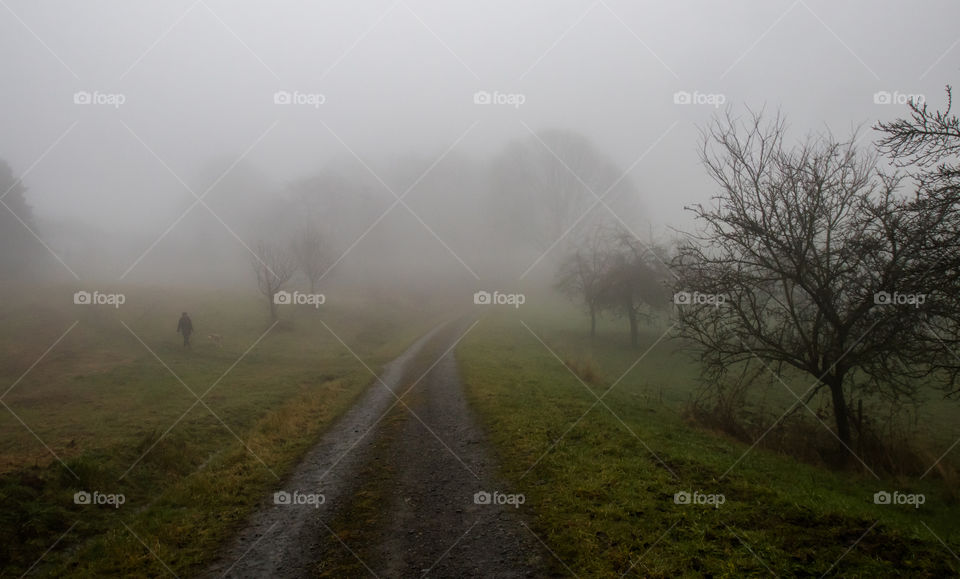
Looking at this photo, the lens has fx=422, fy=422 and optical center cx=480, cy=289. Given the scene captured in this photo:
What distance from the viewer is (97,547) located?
7.80 metres

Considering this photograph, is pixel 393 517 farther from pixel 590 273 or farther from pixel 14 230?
pixel 14 230

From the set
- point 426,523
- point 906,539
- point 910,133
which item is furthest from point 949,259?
point 426,523

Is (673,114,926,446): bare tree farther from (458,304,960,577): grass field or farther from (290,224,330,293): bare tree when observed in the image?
(290,224,330,293): bare tree

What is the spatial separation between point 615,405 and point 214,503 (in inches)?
488

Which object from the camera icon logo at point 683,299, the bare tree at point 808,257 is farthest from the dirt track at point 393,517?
the bare tree at point 808,257

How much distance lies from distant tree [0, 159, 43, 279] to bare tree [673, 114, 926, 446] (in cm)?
6802

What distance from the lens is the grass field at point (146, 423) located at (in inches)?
318

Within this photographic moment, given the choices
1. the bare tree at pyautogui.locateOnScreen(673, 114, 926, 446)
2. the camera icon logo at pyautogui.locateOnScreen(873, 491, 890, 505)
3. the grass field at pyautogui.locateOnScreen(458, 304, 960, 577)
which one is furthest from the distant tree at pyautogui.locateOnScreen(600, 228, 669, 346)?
the camera icon logo at pyautogui.locateOnScreen(873, 491, 890, 505)

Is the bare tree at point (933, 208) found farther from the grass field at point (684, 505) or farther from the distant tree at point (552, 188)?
the distant tree at point (552, 188)

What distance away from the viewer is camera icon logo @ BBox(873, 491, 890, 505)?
8609mm

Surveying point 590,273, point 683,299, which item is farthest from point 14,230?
point 683,299

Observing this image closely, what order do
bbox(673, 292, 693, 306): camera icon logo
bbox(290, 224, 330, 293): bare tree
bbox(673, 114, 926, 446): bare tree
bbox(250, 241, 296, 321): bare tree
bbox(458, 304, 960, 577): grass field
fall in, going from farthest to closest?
bbox(290, 224, 330, 293): bare tree < bbox(250, 241, 296, 321): bare tree < bbox(673, 292, 693, 306): camera icon logo < bbox(673, 114, 926, 446): bare tree < bbox(458, 304, 960, 577): grass field

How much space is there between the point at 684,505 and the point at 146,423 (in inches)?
662

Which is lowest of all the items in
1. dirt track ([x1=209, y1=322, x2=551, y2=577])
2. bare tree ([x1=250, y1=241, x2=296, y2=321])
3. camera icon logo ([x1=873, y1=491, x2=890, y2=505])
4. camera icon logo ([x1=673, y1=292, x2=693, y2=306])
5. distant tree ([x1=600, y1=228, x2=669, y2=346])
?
camera icon logo ([x1=873, y1=491, x2=890, y2=505])
